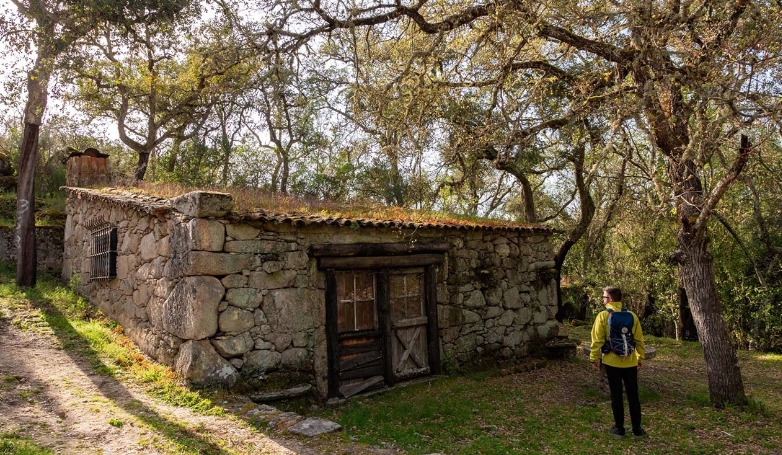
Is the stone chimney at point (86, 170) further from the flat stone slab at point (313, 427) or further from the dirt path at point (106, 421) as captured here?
the flat stone slab at point (313, 427)

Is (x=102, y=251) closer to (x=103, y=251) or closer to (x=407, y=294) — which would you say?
(x=103, y=251)

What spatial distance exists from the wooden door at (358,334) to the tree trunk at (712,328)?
4.22 m

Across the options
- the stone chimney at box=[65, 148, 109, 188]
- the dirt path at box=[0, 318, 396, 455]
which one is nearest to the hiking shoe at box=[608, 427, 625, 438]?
the dirt path at box=[0, 318, 396, 455]

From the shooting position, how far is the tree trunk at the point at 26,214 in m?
10.2

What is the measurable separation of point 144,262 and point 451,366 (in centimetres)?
486

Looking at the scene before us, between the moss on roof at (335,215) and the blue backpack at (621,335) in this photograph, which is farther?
the moss on roof at (335,215)

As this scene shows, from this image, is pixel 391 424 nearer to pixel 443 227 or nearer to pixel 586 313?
pixel 443 227

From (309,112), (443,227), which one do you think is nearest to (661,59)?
(443,227)

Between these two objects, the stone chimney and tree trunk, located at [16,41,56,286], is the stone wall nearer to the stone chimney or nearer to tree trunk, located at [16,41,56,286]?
tree trunk, located at [16,41,56,286]

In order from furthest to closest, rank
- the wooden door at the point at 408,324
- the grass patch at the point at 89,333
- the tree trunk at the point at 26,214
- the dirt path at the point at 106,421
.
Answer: the tree trunk at the point at 26,214 < the wooden door at the point at 408,324 < the grass patch at the point at 89,333 < the dirt path at the point at 106,421

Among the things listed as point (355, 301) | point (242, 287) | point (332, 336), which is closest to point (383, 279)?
point (355, 301)

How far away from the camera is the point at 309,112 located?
61.1 feet

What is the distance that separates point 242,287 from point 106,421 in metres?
1.98

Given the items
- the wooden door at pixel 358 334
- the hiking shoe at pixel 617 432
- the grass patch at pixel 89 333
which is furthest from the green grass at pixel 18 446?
the hiking shoe at pixel 617 432
